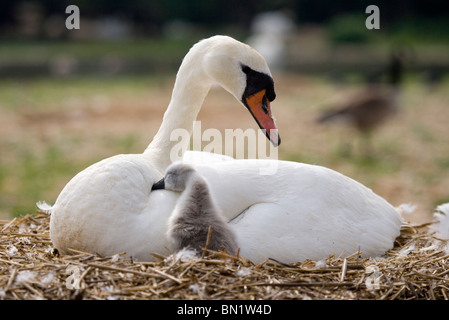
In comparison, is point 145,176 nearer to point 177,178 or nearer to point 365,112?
point 177,178

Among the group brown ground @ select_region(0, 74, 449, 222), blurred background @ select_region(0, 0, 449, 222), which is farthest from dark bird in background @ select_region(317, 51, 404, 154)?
brown ground @ select_region(0, 74, 449, 222)

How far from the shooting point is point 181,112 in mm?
4887

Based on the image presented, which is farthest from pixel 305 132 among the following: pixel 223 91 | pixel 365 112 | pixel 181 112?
pixel 181 112

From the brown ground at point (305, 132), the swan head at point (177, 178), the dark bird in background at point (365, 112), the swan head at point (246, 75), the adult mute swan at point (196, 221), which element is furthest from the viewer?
the dark bird in background at point (365, 112)

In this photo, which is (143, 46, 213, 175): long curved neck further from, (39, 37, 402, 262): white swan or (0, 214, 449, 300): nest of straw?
(0, 214, 449, 300): nest of straw

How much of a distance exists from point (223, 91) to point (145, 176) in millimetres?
16126

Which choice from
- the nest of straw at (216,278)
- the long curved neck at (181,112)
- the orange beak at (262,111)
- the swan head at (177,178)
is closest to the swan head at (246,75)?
the orange beak at (262,111)

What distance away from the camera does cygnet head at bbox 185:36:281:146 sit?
4.50 metres

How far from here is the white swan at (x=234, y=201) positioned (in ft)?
13.4

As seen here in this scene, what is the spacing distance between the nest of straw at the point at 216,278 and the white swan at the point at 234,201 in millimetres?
118

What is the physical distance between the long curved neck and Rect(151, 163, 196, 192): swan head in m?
0.43

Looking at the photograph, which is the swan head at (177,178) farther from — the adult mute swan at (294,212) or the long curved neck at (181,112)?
the long curved neck at (181,112)

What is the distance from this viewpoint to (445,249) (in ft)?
15.1
